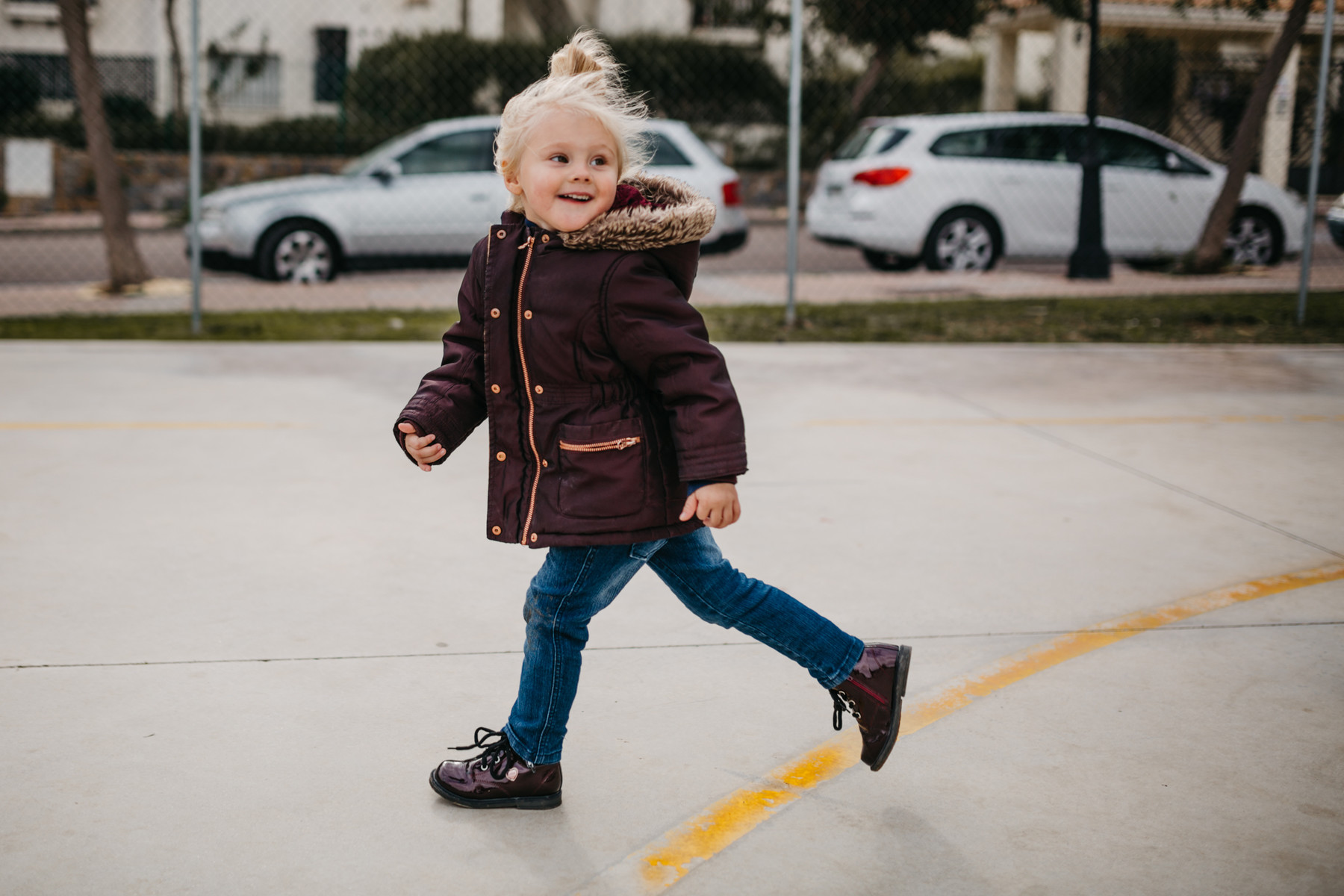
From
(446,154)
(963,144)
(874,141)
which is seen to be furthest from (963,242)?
(446,154)

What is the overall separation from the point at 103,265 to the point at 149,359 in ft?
23.6

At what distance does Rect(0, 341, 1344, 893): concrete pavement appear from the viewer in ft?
8.21

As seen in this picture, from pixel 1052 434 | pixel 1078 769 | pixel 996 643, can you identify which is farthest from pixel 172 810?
pixel 1052 434

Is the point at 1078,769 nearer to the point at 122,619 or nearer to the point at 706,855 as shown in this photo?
the point at 706,855

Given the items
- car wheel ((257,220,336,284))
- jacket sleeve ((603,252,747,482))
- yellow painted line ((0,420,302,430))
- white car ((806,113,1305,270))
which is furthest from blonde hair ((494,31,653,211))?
white car ((806,113,1305,270))

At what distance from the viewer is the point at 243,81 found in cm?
2183

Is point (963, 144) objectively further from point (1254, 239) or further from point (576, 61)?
point (576, 61)

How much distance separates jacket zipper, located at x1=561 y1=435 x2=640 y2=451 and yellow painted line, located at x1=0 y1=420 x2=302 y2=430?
12.4 feet

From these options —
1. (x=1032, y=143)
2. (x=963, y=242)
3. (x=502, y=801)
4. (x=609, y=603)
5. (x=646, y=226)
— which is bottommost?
(x=502, y=801)

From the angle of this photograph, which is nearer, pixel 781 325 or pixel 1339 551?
pixel 1339 551

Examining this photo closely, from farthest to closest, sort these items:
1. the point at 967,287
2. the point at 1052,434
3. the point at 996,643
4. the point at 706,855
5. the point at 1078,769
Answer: the point at 967,287, the point at 1052,434, the point at 996,643, the point at 1078,769, the point at 706,855

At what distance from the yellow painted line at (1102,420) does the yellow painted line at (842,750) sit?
2.18 m

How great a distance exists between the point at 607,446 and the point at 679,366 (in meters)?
0.19

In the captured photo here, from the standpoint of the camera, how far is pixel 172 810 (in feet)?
8.58
